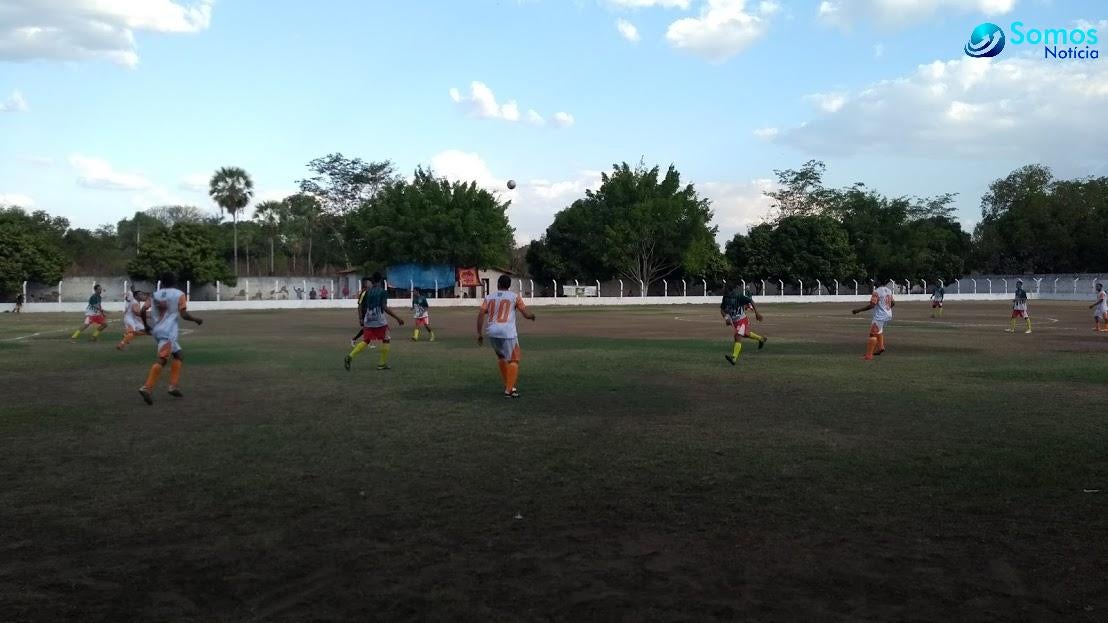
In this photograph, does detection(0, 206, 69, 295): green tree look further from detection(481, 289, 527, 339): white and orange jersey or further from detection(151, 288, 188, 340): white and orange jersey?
detection(481, 289, 527, 339): white and orange jersey

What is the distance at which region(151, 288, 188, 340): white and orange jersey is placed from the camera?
12.3 metres

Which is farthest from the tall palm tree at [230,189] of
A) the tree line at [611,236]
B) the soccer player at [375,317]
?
the soccer player at [375,317]

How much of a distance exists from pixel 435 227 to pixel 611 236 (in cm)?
1557

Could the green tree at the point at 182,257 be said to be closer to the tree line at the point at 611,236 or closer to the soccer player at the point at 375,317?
the tree line at the point at 611,236

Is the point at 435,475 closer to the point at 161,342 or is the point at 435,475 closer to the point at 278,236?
the point at 161,342

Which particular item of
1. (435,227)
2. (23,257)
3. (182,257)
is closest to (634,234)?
(435,227)

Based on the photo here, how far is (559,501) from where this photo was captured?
6.52 metres

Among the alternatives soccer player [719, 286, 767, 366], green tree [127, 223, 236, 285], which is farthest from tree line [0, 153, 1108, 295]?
soccer player [719, 286, 767, 366]

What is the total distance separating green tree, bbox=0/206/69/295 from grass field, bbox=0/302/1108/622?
47480mm

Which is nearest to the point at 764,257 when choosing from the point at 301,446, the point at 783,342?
the point at 783,342

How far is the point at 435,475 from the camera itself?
7398mm

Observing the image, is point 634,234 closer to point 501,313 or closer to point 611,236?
point 611,236

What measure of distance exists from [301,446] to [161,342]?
15.5 feet

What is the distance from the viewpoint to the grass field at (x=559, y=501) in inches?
180
